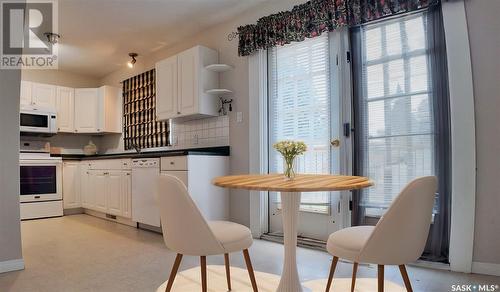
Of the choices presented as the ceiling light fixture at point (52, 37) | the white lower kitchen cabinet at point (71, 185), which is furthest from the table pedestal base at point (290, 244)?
the white lower kitchen cabinet at point (71, 185)

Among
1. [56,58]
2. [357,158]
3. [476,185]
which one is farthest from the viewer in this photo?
[56,58]

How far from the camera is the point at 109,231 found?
3.84 meters

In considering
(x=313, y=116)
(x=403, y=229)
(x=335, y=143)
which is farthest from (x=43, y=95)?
(x=403, y=229)

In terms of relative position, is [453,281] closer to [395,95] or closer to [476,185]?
[476,185]

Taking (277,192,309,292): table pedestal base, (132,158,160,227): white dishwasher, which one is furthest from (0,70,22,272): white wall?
(277,192,309,292): table pedestal base

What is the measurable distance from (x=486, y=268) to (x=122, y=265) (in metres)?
2.71

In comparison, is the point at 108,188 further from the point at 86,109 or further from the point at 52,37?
the point at 52,37

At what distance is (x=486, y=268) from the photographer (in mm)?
2170

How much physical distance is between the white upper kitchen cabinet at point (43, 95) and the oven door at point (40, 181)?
1.05 meters

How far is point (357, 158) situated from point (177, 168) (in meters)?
1.84

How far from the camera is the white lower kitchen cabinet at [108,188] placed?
4.07 meters

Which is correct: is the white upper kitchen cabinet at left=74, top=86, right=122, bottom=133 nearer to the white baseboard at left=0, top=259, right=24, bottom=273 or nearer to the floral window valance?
the floral window valance

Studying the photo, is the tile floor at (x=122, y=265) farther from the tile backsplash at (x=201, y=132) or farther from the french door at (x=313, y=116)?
the tile backsplash at (x=201, y=132)

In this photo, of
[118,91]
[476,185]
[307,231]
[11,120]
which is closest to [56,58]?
[118,91]
